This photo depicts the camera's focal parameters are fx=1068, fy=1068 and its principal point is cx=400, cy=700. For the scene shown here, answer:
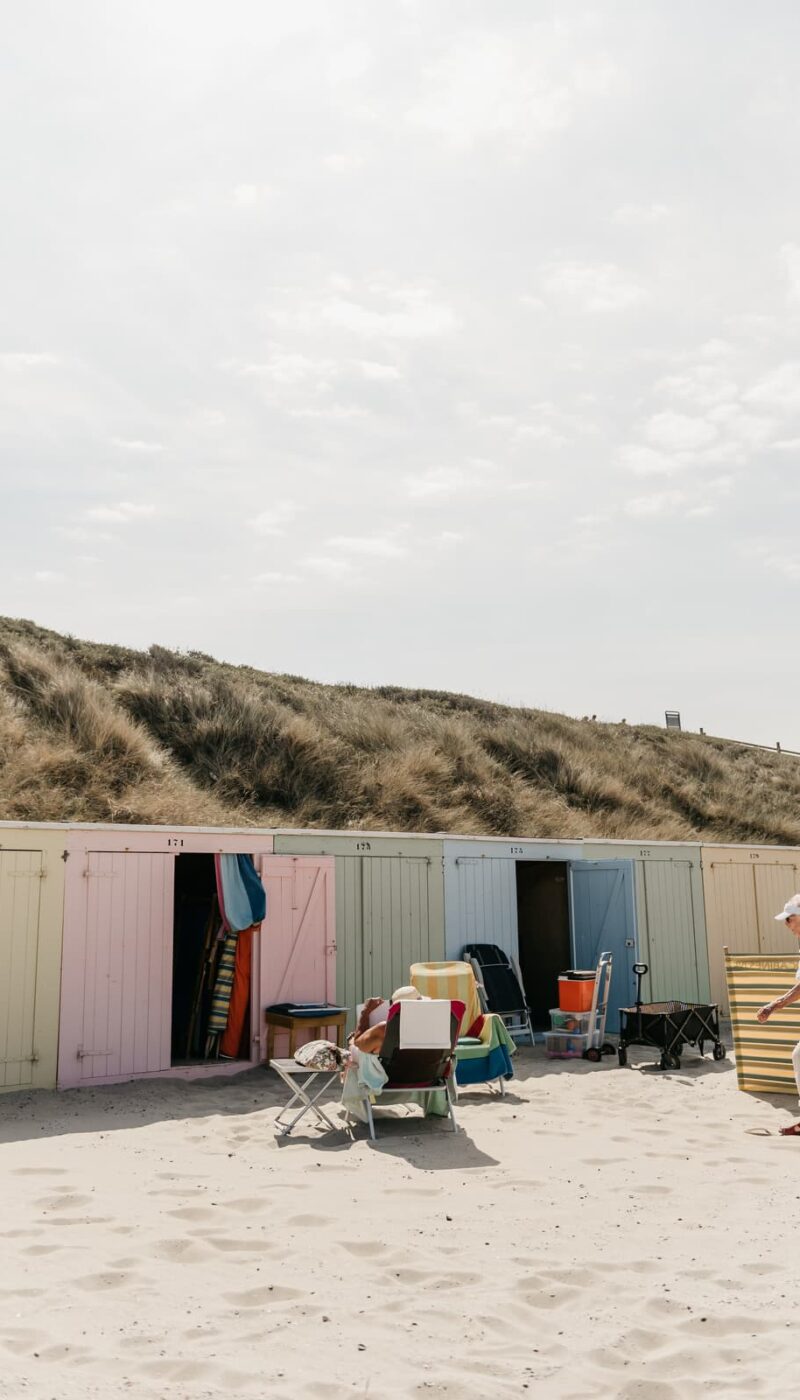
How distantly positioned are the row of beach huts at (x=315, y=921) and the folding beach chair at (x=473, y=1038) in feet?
4.86

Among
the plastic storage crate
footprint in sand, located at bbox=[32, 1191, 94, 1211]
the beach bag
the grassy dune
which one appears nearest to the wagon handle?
the plastic storage crate

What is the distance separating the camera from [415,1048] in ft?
21.5

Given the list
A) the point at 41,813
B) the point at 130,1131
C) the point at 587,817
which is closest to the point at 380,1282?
the point at 130,1131

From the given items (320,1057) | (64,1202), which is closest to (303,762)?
(320,1057)

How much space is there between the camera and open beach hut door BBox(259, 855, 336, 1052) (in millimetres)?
9289

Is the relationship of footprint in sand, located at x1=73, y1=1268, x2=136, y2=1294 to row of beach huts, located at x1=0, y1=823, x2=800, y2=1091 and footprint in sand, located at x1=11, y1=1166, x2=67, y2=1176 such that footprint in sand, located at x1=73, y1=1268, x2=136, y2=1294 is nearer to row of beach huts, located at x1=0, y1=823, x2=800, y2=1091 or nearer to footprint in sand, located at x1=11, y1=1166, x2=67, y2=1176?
footprint in sand, located at x1=11, y1=1166, x2=67, y2=1176

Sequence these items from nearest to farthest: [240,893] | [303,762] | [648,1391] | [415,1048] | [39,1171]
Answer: [648,1391], [39,1171], [415,1048], [240,893], [303,762]

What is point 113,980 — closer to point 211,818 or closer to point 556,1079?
point 556,1079

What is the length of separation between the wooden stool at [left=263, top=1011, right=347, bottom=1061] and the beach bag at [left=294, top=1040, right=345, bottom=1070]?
6.72 ft

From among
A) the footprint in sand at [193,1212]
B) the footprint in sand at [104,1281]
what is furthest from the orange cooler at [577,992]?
the footprint in sand at [104,1281]

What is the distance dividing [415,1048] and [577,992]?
375 centimetres

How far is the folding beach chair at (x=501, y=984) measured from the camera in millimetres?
10367

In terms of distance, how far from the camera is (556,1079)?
28.5 ft

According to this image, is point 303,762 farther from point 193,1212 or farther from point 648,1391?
point 648,1391
